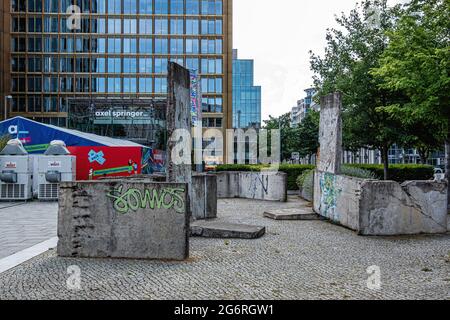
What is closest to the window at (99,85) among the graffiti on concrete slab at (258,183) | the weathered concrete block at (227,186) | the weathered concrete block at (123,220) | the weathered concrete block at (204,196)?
the weathered concrete block at (227,186)

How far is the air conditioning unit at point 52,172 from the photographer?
18438mm

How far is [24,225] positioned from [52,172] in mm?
7193

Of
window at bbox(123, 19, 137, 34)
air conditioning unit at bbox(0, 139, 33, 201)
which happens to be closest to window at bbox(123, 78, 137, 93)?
window at bbox(123, 19, 137, 34)

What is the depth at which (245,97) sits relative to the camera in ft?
411

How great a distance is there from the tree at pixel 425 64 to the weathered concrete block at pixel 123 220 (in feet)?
29.1

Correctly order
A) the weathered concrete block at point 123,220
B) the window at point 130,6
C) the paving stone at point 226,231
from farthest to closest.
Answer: the window at point 130,6, the paving stone at point 226,231, the weathered concrete block at point 123,220

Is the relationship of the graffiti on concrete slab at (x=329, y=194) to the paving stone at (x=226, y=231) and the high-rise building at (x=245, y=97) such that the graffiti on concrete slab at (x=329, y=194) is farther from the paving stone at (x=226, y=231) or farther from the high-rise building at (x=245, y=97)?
the high-rise building at (x=245, y=97)

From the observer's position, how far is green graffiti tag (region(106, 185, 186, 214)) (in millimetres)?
7629

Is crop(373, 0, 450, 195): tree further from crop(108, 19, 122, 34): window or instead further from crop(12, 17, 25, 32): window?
crop(12, 17, 25, 32): window

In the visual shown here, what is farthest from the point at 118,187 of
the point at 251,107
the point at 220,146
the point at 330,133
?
the point at 251,107

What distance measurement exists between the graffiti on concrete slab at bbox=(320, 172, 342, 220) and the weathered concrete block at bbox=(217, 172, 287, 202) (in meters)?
5.24

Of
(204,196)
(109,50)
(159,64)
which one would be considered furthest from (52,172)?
(109,50)
